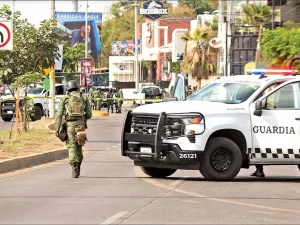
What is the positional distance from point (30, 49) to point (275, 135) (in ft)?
46.8

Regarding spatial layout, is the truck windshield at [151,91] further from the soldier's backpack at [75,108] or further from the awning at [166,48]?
the soldier's backpack at [75,108]

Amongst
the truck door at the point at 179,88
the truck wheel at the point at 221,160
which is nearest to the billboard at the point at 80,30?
the truck door at the point at 179,88

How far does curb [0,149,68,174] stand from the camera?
18991mm

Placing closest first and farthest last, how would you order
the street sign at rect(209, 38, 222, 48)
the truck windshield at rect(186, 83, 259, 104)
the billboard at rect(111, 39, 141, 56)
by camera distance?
1. the truck windshield at rect(186, 83, 259, 104)
2. the street sign at rect(209, 38, 222, 48)
3. the billboard at rect(111, 39, 141, 56)

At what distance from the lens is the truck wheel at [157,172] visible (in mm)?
17781

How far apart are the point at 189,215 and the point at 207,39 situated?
73586mm

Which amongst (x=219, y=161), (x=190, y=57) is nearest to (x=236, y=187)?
(x=219, y=161)

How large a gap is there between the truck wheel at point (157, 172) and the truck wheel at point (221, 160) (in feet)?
4.03

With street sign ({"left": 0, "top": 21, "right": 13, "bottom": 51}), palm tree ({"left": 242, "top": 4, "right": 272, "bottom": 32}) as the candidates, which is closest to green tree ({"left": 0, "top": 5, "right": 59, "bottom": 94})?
street sign ({"left": 0, "top": 21, "right": 13, "bottom": 51})

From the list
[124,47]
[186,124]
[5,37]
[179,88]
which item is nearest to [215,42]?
[179,88]

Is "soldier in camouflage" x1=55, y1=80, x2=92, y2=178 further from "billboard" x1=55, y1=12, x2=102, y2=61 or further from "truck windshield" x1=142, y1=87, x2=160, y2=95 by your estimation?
"billboard" x1=55, y1=12, x2=102, y2=61

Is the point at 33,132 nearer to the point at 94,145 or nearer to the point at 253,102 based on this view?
the point at 94,145

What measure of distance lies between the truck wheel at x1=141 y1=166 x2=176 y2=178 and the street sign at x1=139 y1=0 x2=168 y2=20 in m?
82.4

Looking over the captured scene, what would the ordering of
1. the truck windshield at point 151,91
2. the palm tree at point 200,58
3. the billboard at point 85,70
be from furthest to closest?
1. the palm tree at point 200,58
2. the truck windshield at point 151,91
3. the billboard at point 85,70
